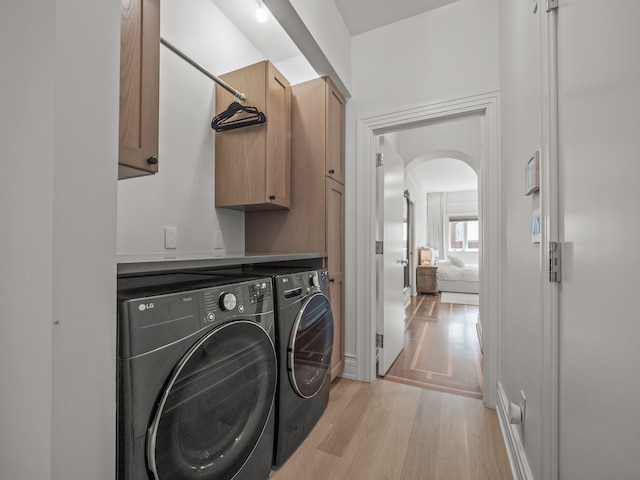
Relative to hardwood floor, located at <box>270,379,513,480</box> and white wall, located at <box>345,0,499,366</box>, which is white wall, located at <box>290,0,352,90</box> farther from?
hardwood floor, located at <box>270,379,513,480</box>

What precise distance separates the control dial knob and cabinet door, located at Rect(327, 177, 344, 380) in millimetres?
1052

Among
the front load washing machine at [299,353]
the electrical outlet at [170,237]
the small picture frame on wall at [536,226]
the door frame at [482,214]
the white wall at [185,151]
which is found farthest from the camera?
the door frame at [482,214]

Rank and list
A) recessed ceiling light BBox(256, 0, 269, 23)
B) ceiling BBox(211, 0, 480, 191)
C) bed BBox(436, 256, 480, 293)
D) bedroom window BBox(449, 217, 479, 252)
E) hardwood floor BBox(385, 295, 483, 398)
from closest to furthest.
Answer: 1. recessed ceiling light BBox(256, 0, 269, 23)
2. ceiling BBox(211, 0, 480, 191)
3. hardwood floor BBox(385, 295, 483, 398)
4. bed BBox(436, 256, 480, 293)
5. bedroom window BBox(449, 217, 479, 252)

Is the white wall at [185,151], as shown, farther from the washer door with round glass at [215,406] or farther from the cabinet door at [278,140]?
the washer door with round glass at [215,406]

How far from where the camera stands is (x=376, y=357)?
2.20 metres

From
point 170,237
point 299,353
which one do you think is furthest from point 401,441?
point 170,237

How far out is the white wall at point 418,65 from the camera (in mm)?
1853

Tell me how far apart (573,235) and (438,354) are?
2.22 m

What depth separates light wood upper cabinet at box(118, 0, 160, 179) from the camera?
3.36 feet

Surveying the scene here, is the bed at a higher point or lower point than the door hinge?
lower

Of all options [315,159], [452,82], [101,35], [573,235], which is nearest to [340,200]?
[315,159]

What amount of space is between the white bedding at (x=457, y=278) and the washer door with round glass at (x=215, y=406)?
6.12 meters

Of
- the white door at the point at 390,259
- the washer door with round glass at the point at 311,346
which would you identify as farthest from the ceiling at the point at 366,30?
the washer door with round glass at the point at 311,346

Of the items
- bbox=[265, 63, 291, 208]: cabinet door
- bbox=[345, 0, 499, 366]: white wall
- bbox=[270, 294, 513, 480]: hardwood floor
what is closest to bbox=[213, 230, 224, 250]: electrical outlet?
bbox=[265, 63, 291, 208]: cabinet door
